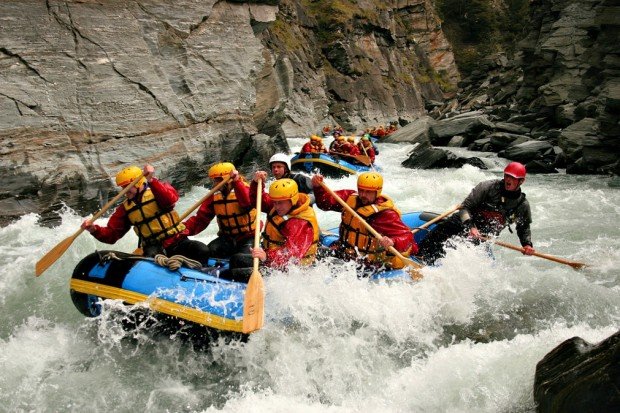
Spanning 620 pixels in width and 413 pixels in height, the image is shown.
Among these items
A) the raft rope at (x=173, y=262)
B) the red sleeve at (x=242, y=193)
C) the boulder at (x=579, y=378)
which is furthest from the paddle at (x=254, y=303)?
the boulder at (x=579, y=378)

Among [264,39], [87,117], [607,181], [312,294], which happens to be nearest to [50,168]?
[87,117]

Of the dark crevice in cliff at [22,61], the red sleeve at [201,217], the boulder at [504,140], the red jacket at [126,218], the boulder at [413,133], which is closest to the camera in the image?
the red jacket at [126,218]

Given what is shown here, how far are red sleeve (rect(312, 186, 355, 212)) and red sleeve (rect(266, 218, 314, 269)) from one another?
40.3 inches

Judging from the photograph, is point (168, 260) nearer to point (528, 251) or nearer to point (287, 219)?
point (287, 219)

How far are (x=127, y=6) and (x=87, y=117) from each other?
2.52 m

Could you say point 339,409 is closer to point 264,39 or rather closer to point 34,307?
point 34,307

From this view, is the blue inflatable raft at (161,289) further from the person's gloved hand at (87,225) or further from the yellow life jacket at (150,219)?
the yellow life jacket at (150,219)

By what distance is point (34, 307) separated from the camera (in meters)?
6.02

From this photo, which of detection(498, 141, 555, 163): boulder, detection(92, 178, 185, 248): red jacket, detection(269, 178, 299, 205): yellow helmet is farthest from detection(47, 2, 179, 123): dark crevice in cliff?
detection(498, 141, 555, 163): boulder

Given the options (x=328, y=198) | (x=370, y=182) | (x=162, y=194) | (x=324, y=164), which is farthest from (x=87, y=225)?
(x=324, y=164)

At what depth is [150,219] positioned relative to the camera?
555 cm

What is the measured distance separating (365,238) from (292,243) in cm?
87

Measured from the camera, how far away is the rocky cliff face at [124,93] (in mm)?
9102

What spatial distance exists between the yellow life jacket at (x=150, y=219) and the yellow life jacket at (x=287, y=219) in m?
1.08
